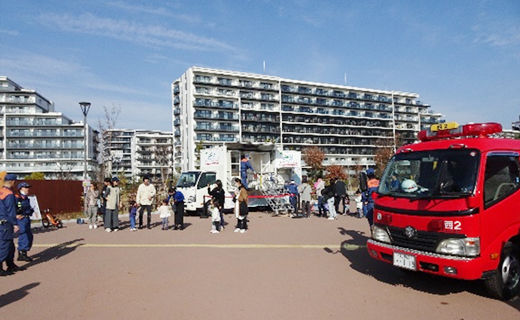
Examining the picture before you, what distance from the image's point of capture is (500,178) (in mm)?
4961

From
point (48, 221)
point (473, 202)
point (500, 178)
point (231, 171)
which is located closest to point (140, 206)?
point (48, 221)

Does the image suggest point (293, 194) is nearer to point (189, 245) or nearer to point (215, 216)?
point (215, 216)

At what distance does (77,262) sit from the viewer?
7.73 metres

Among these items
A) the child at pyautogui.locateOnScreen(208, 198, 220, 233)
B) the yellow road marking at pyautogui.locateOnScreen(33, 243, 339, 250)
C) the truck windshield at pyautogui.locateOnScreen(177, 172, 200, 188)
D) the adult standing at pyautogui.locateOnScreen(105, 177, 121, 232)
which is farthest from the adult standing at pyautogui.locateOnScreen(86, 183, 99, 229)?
the child at pyautogui.locateOnScreen(208, 198, 220, 233)

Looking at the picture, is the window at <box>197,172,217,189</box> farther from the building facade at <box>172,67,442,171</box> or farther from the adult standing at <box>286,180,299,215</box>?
the building facade at <box>172,67,442,171</box>

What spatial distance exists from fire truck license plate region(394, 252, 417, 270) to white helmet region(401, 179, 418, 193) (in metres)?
0.93

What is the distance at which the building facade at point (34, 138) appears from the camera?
72.6m

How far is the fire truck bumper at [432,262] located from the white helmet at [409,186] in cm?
85

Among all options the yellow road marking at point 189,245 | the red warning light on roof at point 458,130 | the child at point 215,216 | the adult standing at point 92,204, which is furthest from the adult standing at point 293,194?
the red warning light on roof at point 458,130

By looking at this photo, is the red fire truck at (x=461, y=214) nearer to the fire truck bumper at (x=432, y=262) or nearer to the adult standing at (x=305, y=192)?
the fire truck bumper at (x=432, y=262)

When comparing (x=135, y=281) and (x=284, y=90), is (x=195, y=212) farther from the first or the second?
(x=284, y=90)

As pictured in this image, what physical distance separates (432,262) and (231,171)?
43.7 feet

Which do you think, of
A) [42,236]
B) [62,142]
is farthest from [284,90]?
[42,236]

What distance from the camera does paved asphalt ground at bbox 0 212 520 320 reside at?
4.63 meters
